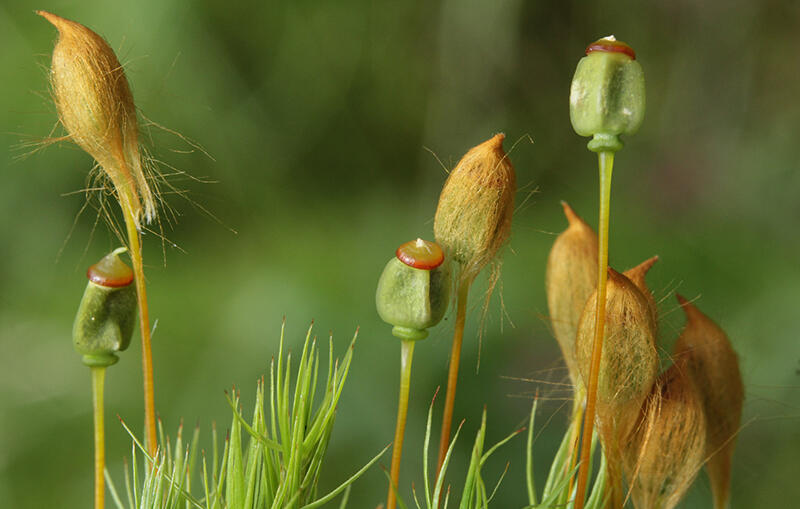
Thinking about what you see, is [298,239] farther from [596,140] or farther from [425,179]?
[596,140]

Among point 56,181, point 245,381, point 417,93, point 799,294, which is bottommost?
point 245,381

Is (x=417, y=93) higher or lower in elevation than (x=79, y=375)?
higher

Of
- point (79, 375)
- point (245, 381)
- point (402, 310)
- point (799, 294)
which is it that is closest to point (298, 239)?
point (245, 381)

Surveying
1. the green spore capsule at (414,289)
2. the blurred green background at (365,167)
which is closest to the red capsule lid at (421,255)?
the green spore capsule at (414,289)

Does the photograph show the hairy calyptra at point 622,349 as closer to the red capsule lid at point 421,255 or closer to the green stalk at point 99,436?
the red capsule lid at point 421,255

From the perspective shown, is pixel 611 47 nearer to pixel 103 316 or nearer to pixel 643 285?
pixel 643 285

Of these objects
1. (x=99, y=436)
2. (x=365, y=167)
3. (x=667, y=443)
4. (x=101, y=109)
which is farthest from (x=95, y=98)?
(x=365, y=167)

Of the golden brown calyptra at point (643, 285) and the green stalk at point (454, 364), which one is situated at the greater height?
the golden brown calyptra at point (643, 285)
